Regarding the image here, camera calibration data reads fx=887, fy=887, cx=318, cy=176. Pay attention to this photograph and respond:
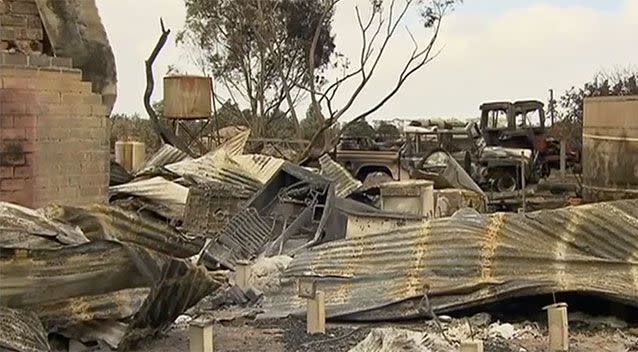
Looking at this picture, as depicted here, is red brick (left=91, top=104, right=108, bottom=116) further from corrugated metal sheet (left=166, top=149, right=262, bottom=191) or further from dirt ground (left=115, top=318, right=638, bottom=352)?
corrugated metal sheet (left=166, top=149, right=262, bottom=191)

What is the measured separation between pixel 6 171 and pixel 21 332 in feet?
11.5

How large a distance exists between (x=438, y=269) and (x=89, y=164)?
3.57m

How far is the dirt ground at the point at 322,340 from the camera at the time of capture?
527cm

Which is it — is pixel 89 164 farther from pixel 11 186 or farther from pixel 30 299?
pixel 30 299

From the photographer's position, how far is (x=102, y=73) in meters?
8.68

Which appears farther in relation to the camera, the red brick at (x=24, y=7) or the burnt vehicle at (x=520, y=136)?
the burnt vehicle at (x=520, y=136)

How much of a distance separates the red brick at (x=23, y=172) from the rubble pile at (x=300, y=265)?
1.34 m

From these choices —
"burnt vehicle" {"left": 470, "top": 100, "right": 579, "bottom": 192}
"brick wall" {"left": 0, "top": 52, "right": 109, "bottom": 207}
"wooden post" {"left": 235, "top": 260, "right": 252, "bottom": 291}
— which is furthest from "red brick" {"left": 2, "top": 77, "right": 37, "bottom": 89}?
"burnt vehicle" {"left": 470, "top": 100, "right": 579, "bottom": 192}

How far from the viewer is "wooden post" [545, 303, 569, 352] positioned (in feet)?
16.7

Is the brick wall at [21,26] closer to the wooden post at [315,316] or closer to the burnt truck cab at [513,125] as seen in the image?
the wooden post at [315,316]

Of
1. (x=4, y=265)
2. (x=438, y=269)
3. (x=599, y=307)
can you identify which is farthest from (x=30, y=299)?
(x=599, y=307)

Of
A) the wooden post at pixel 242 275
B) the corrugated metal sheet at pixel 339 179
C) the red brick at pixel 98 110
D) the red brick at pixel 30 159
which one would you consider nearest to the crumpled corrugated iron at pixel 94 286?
the wooden post at pixel 242 275

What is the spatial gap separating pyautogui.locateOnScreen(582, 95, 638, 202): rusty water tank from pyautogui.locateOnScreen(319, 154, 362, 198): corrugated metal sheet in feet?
9.37

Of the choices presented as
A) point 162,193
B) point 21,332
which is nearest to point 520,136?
point 162,193
